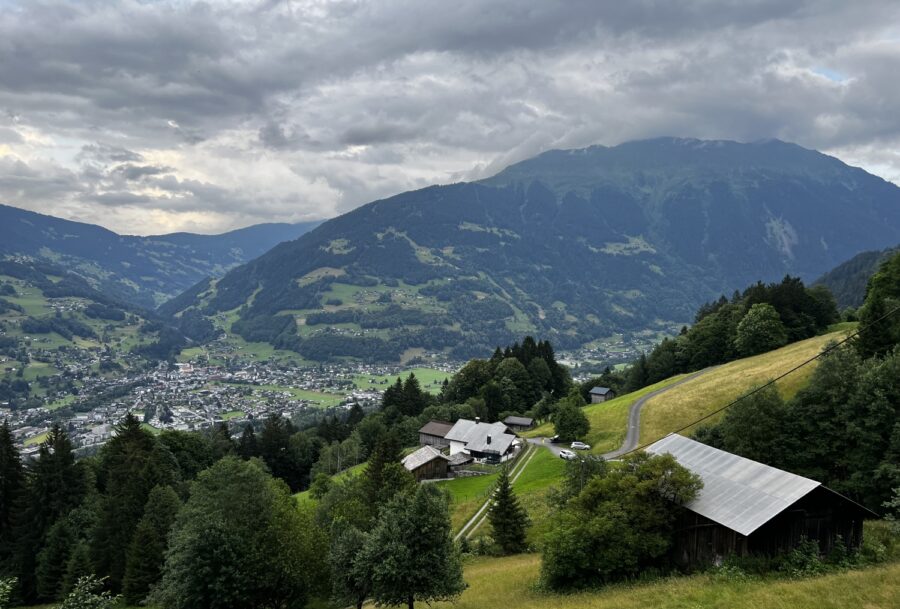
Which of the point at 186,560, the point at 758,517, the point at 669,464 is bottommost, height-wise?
the point at 186,560

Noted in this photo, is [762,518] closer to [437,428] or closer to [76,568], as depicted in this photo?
[76,568]

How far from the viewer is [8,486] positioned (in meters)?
56.2

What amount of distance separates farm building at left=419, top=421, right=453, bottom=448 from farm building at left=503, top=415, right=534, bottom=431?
990 cm

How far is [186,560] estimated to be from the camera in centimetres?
2959

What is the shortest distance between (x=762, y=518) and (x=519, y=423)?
225 ft

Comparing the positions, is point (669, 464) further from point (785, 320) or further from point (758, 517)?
point (785, 320)

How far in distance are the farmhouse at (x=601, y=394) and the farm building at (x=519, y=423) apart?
73.3 ft

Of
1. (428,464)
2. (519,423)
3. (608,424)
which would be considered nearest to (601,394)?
(519,423)

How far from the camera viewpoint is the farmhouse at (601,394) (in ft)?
359

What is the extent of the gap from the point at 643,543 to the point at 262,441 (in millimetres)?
83208

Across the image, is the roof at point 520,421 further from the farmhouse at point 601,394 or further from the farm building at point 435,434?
the farmhouse at point 601,394

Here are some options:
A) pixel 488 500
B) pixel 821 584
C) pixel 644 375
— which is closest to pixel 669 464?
pixel 821 584

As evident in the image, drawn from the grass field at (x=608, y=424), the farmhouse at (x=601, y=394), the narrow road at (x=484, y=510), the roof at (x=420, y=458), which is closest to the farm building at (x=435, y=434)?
the roof at (x=420, y=458)

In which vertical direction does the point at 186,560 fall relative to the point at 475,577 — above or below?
above
